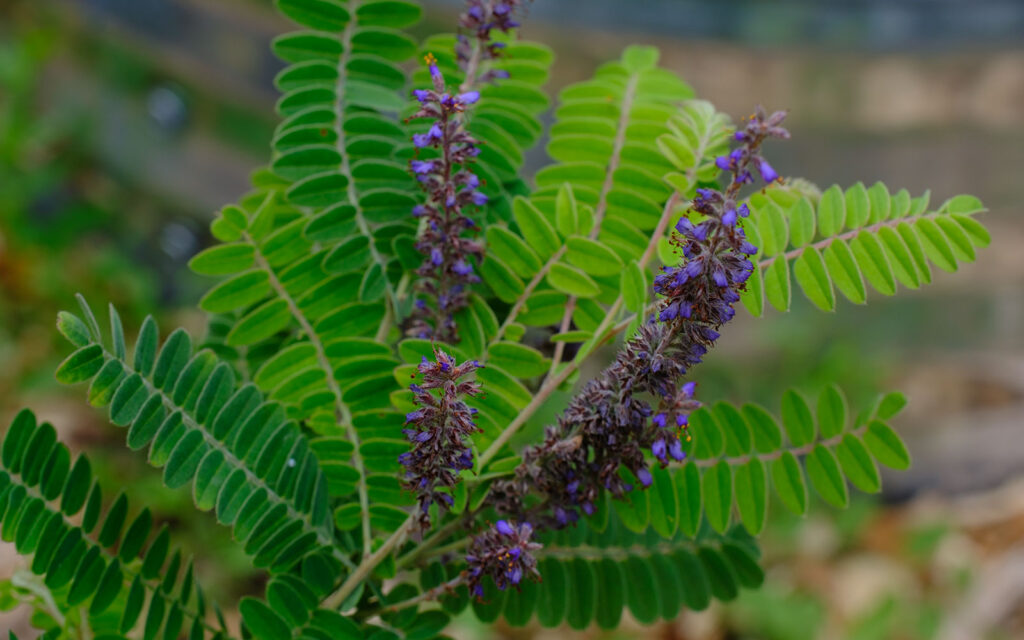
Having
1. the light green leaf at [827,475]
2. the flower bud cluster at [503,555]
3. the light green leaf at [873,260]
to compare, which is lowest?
the flower bud cluster at [503,555]

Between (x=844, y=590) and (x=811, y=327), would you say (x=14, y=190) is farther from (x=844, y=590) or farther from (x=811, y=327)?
(x=844, y=590)

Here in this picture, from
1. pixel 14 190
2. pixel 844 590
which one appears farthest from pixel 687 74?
pixel 14 190

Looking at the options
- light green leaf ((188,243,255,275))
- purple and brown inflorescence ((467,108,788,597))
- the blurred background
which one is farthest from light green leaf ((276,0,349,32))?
the blurred background

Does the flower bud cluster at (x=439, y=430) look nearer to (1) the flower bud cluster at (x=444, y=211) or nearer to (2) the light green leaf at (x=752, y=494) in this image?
(1) the flower bud cluster at (x=444, y=211)

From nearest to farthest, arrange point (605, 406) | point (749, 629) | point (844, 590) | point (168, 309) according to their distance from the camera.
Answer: point (605, 406) < point (749, 629) < point (844, 590) < point (168, 309)

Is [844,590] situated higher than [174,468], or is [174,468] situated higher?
[844,590]

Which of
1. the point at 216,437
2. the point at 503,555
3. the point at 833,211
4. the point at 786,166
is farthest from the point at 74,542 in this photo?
the point at 786,166

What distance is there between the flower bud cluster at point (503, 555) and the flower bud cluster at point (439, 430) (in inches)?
1.7

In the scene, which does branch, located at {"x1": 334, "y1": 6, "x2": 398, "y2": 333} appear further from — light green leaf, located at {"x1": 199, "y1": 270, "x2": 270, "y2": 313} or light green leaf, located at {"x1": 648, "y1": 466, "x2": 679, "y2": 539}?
light green leaf, located at {"x1": 648, "y1": 466, "x2": 679, "y2": 539}

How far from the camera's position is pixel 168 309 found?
9.69 feet

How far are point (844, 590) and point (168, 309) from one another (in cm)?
218

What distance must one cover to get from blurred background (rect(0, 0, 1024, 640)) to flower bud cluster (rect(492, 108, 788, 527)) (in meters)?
2.05

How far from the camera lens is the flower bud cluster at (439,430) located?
66 centimetres

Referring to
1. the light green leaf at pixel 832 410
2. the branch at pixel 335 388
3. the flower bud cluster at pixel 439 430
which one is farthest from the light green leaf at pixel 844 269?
the branch at pixel 335 388
